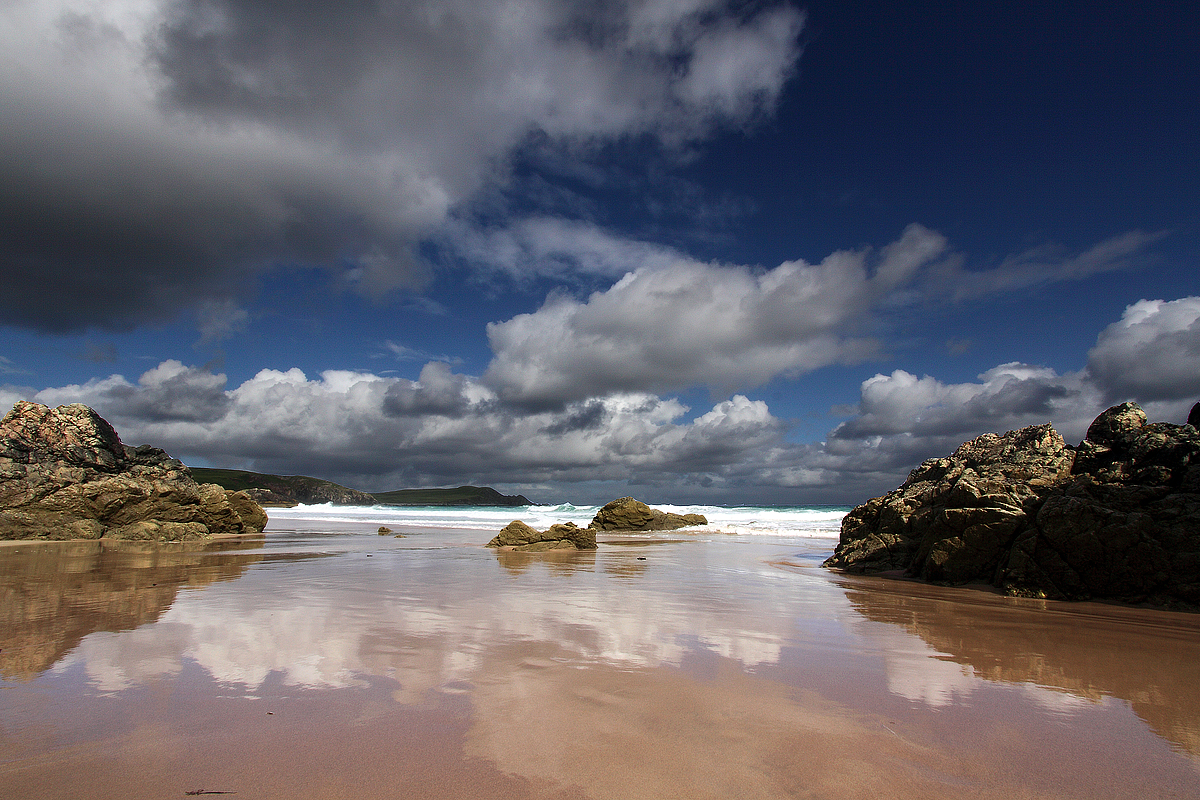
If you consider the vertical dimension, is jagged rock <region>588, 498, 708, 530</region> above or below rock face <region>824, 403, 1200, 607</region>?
below

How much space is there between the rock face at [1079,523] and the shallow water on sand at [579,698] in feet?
2.96

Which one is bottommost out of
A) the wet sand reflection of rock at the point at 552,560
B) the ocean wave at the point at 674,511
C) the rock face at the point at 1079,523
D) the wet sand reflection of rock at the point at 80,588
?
the ocean wave at the point at 674,511

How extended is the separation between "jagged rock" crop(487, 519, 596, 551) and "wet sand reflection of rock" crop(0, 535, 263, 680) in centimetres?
678

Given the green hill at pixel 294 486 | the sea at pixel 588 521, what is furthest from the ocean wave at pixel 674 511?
the green hill at pixel 294 486

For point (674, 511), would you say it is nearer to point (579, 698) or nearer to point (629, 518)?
point (629, 518)

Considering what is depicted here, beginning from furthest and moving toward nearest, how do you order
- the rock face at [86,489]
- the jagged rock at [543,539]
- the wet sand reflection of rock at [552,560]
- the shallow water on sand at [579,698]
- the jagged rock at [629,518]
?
1. the jagged rock at [629,518]
2. the jagged rock at [543,539]
3. the rock face at [86,489]
4. the wet sand reflection of rock at [552,560]
5. the shallow water on sand at [579,698]

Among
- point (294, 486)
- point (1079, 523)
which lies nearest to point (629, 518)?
point (1079, 523)

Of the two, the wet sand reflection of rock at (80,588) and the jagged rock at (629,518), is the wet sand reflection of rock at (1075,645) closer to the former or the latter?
the wet sand reflection of rock at (80,588)

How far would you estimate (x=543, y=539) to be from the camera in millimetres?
17828

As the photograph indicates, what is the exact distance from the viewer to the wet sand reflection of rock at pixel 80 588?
4.73 m

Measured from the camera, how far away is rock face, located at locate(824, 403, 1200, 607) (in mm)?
8148

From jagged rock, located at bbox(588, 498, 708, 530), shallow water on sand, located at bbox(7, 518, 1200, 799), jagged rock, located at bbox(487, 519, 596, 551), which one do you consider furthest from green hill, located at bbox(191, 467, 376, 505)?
shallow water on sand, located at bbox(7, 518, 1200, 799)

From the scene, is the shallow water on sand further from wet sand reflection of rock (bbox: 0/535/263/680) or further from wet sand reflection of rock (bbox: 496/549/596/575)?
wet sand reflection of rock (bbox: 496/549/596/575)

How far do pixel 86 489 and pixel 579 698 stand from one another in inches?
861
